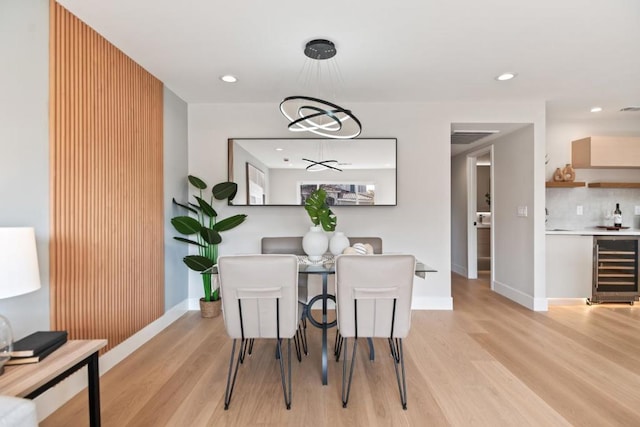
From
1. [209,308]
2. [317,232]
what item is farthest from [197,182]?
[317,232]

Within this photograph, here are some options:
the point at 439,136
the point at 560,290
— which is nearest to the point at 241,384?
the point at 439,136

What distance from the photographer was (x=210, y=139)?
386cm

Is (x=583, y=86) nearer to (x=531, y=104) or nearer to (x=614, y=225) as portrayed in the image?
(x=531, y=104)

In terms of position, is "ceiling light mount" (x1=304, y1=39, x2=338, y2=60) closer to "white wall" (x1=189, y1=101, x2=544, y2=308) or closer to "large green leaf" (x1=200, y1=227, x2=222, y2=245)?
"white wall" (x1=189, y1=101, x2=544, y2=308)

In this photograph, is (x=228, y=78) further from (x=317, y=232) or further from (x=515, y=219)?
(x=515, y=219)

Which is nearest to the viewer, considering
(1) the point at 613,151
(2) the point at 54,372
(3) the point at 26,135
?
(2) the point at 54,372

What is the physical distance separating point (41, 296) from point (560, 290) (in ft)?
16.5

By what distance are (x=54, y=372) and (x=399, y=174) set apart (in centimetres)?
342

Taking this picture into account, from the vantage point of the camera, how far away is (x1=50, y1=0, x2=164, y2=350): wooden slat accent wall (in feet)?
6.48

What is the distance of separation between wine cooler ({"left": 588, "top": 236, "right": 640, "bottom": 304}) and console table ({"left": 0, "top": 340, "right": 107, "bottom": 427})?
501 centimetres

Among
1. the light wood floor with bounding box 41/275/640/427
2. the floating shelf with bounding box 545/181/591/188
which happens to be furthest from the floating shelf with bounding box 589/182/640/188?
the light wood floor with bounding box 41/275/640/427

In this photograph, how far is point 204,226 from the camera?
3.56 m

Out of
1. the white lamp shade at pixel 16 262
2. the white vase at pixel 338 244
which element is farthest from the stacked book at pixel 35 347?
the white vase at pixel 338 244

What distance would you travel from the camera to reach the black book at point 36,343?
4.39ft
